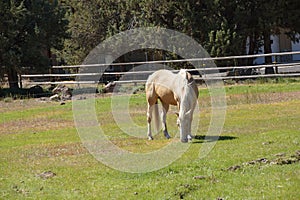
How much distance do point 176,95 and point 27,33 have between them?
22.1 m

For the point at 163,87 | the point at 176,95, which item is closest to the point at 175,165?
the point at 176,95

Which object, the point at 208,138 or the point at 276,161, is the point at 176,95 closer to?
the point at 208,138

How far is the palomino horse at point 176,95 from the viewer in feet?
40.1

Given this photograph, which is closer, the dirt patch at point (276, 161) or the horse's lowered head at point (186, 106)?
the dirt patch at point (276, 161)

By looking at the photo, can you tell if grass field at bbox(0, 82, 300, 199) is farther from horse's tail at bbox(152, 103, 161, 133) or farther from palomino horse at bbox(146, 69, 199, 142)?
palomino horse at bbox(146, 69, 199, 142)

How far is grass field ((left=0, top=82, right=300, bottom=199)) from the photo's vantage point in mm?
8297

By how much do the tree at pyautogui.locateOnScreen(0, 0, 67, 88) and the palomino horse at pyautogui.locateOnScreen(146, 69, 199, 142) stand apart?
19.1 metres

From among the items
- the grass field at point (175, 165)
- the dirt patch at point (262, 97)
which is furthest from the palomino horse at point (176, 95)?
the dirt patch at point (262, 97)

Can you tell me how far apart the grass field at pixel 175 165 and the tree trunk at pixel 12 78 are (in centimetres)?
1623

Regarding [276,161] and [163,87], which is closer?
[276,161]

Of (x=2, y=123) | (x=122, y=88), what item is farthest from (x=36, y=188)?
(x=122, y=88)

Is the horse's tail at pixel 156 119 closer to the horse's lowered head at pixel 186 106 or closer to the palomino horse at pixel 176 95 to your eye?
the palomino horse at pixel 176 95

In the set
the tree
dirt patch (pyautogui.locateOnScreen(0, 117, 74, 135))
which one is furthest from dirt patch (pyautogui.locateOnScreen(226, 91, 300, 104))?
the tree

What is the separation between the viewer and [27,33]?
32844mm
